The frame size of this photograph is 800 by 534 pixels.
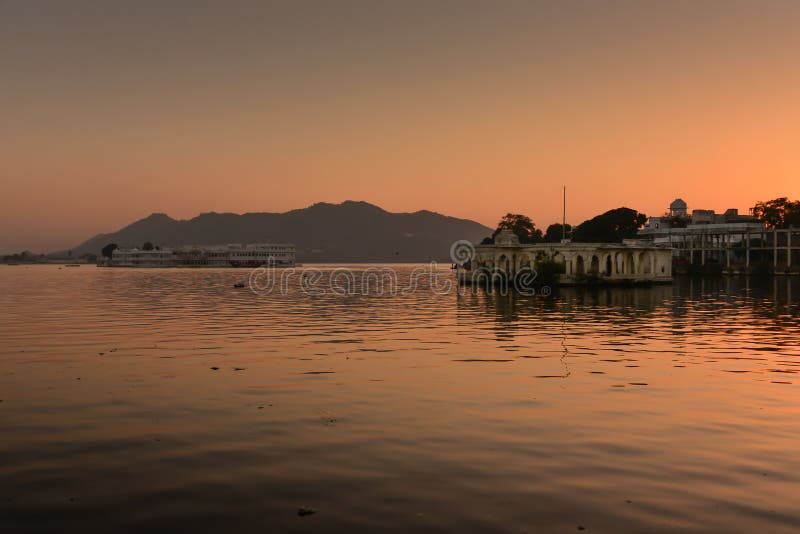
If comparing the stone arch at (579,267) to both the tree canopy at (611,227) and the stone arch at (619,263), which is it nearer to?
the stone arch at (619,263)

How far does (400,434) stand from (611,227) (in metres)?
173

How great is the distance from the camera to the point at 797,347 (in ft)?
116

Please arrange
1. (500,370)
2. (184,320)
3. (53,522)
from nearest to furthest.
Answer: (53,522) → (500,370) → (184,320)

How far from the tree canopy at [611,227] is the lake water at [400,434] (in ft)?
478

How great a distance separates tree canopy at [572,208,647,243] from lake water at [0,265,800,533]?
5738 inches

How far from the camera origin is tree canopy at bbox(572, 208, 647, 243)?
180125 mm

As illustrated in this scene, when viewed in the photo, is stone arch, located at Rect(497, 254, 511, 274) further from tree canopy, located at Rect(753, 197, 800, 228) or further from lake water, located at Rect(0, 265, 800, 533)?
tree canopy, located at Rect(753, 197, 800, 228)

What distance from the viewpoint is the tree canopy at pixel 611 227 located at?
591 ft

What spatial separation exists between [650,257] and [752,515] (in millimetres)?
116977

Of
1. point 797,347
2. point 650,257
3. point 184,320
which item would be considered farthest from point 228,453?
point 650,257

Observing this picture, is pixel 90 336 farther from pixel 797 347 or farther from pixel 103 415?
pixel 797 347

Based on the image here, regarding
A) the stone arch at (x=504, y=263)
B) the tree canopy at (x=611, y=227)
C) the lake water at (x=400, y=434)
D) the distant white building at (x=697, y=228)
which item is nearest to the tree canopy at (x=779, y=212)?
the distant white building at (x=697, y=228)

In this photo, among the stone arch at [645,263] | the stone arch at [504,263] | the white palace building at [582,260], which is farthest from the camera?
the stone arch at [645,263]

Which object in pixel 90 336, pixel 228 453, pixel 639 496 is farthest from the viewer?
pixel 90 336
